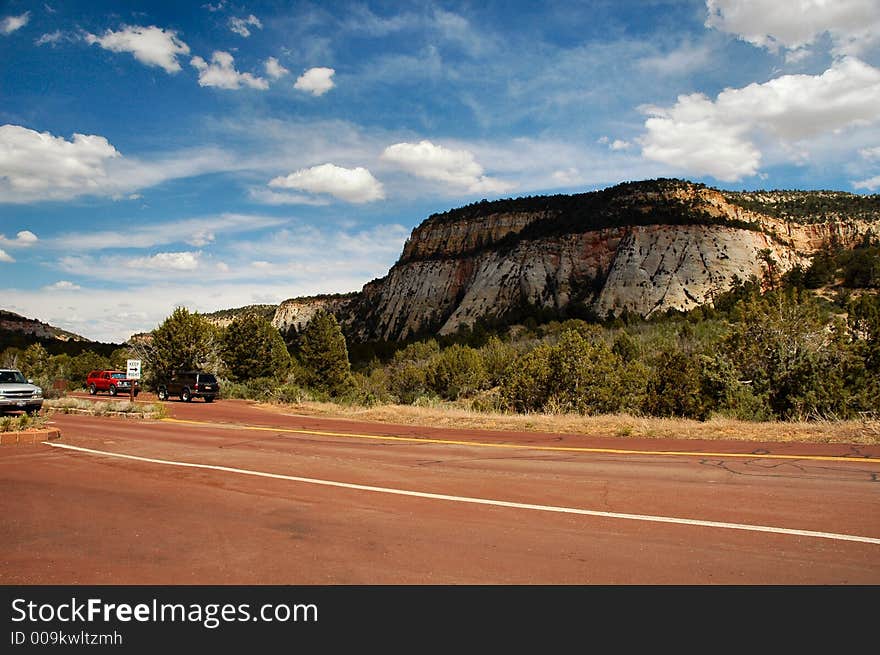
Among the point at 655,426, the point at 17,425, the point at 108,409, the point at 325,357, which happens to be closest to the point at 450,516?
the point at 655,426

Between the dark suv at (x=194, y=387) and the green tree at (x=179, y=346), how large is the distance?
8611mm

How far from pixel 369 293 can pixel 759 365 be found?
392 ft

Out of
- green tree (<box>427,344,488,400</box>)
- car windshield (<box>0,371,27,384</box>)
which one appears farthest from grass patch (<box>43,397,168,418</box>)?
green tree (<box>427,344,488,400</box>)

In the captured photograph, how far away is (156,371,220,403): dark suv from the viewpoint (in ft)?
104

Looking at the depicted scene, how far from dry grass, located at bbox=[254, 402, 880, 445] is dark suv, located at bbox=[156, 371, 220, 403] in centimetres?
1556

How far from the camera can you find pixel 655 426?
13.2 metres

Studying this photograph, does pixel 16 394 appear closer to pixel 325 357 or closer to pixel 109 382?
pixel 109 382

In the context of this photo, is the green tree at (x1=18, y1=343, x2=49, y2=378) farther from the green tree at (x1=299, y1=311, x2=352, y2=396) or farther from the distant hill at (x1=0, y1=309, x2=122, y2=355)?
the distant hill at (x1=0, y1=309, x2=122, y2=355)

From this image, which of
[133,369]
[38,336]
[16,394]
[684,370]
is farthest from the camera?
[38,336]

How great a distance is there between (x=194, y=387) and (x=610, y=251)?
73304 mm

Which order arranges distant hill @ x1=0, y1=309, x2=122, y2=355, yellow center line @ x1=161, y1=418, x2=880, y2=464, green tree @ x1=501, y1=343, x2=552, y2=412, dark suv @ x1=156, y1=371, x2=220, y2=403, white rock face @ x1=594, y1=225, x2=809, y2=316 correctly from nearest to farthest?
yellow center line @ x1=161, y1=418, x2=880, y2=464 < green tree @ x1=501, y1=343, x2=552, y2=412 < dark suv @ x1=156, y1=371, x2=220, y2=403 < white rock face @ x1=594, y1=225, x2=809, y2=316 < distant hill @ x1=0, y1=309, x2=122, y2=355
